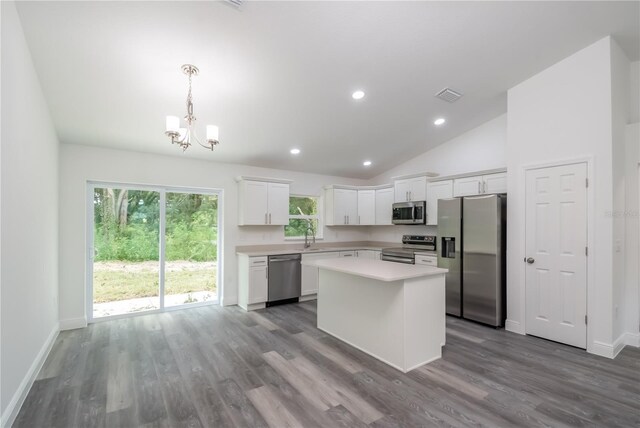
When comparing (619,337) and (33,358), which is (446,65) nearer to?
(619,337)

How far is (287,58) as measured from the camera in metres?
2.94

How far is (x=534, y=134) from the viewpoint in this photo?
3.68 meters

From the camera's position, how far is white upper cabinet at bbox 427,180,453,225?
496 centimetres

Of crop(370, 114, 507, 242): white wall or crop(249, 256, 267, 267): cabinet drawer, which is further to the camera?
crop(249, 256, 267, 267): cabinet drawer

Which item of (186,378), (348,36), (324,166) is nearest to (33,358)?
(186,378)

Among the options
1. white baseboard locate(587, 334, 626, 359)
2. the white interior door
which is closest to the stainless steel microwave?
the white interior door

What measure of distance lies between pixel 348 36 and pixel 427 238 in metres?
3.62

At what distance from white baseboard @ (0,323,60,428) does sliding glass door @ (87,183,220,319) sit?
1.04 m

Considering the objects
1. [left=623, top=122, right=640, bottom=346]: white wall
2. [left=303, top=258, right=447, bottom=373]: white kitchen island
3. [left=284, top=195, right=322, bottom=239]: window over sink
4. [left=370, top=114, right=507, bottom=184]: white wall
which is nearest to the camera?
[left=303, top=258, right=447, bottom=373]: white kitchen island

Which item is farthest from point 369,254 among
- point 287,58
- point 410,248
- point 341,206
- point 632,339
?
point 287,58

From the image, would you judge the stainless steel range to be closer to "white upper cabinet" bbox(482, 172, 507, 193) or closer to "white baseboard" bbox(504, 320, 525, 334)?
"white upper cabinet" bbox(482, 172, 507, 193)

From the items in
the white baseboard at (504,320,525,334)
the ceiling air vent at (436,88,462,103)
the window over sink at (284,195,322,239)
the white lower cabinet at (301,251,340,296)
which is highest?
the ceiling air vent at (436,88,462,103)

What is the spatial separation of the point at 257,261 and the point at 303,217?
1608mm

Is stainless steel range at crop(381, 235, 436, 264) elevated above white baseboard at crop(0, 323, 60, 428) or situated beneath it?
elevated above
